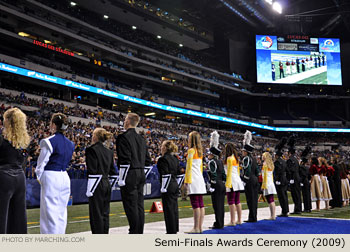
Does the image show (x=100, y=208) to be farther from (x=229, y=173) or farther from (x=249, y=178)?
(x=249, y=178)

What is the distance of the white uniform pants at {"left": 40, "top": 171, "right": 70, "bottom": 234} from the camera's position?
4.76 metres

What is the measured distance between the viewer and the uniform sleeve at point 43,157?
4.77 m

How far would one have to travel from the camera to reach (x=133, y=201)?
18.1 feet

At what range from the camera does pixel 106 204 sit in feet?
18.4

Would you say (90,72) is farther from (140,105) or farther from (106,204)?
(106,204)

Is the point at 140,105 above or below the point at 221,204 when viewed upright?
above

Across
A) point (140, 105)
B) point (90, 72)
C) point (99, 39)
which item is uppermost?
point (99, 39)

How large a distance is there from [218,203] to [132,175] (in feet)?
A: 10.2

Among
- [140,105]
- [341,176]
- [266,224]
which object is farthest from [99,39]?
[266,224]

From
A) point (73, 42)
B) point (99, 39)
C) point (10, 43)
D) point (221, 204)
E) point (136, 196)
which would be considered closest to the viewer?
point (136, 196)

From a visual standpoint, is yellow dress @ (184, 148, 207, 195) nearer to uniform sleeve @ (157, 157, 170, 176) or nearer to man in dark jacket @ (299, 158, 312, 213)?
uniform sleeve @ (157, 157, 170, 176)

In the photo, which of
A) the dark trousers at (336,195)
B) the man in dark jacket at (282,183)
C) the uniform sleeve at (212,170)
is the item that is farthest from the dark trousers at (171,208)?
the dark trousers at (336,195)

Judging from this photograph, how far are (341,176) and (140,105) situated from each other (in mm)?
31782

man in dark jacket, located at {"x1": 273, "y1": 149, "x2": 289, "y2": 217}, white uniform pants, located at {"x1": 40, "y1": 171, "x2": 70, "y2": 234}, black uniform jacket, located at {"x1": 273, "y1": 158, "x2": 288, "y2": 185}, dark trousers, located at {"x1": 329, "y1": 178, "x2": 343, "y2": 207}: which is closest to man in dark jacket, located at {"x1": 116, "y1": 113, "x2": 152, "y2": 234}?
white uniform pants, located at {"x1": 40, "y1": 171, "x2": 70, "y2": 234}
